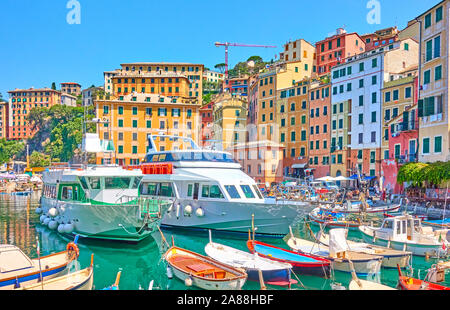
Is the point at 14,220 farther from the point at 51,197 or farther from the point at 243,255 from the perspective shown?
the point at 243,255

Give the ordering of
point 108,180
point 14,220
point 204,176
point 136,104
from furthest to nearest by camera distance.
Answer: point 136,104
point 14,220
point 204,176
point 108,180

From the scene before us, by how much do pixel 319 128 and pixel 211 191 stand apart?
98.2 ft

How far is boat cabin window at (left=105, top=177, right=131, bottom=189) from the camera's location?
793 inches

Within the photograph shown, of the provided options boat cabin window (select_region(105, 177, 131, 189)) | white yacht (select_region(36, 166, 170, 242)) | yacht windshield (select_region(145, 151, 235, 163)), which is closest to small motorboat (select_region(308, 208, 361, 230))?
yacht windshield (select_region(145, 151, 235, 163))

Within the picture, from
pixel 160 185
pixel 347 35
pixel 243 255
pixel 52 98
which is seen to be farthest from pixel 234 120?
pixel 52 98

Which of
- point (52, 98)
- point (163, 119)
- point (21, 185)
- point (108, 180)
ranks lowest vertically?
point (21, 185)

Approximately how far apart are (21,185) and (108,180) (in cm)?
5440

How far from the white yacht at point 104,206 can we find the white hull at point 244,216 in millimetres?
3020

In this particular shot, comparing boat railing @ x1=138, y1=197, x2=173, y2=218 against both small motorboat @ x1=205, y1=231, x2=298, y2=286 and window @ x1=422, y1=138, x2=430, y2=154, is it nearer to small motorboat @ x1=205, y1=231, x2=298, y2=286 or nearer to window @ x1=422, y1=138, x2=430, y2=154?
small motorboat @ x1=205, y1=231, x2=298, y2=286

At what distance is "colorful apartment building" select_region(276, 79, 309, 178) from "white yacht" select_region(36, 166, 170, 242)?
108ft

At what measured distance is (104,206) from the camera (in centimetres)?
1789

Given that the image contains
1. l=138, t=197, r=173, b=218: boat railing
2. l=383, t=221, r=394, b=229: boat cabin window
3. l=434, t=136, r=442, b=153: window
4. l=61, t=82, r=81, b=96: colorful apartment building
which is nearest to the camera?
l=383, t=221, r=394, b=229: boat cabin window
